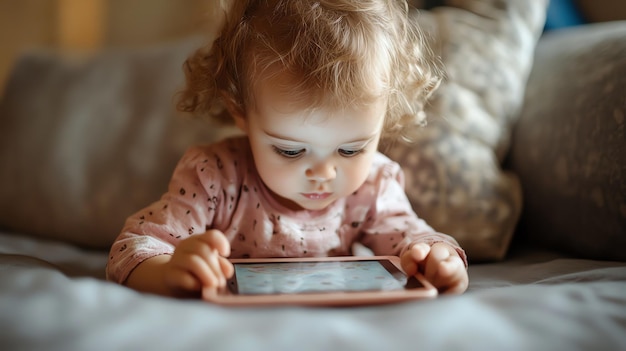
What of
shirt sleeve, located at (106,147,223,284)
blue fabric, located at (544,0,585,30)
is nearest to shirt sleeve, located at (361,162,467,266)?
shirt sleeve, located at (106,147,223,284)

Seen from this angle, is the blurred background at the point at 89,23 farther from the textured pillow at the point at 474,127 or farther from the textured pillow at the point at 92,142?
the textured pillow at the point at 474,127

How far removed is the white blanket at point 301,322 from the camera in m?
0.42

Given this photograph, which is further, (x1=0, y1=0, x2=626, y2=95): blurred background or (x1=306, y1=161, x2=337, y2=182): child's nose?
(x1=0, y1=0, x2=626, y2=95): blurred background

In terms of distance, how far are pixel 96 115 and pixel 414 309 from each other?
79 cm

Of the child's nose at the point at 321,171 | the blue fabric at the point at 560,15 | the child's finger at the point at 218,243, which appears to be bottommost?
the child's finger at the point at 218,243

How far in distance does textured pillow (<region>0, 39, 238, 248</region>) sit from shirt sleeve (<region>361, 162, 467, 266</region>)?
328 mm

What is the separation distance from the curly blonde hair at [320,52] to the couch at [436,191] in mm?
184

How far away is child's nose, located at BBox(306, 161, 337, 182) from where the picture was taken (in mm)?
688

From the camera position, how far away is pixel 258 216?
0.79 metres

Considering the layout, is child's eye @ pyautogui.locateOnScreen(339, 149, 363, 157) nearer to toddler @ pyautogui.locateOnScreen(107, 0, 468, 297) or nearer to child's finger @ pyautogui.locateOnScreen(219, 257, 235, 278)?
toddler @ pyautogui.locateOnScreen(107, 0, 468, 297)

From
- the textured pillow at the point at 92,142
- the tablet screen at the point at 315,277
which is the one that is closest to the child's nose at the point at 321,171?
the tablet screen at the point at 315,277

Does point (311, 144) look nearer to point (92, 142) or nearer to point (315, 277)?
point (315, 277)

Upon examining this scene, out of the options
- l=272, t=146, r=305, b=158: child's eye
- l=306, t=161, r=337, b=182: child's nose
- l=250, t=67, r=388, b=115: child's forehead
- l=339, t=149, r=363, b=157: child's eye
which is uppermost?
l=250, t=67, r=388, b=115: child's forehead

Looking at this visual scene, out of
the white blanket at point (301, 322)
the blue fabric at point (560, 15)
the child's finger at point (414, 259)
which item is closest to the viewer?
the white blanket at point (301, 322)
